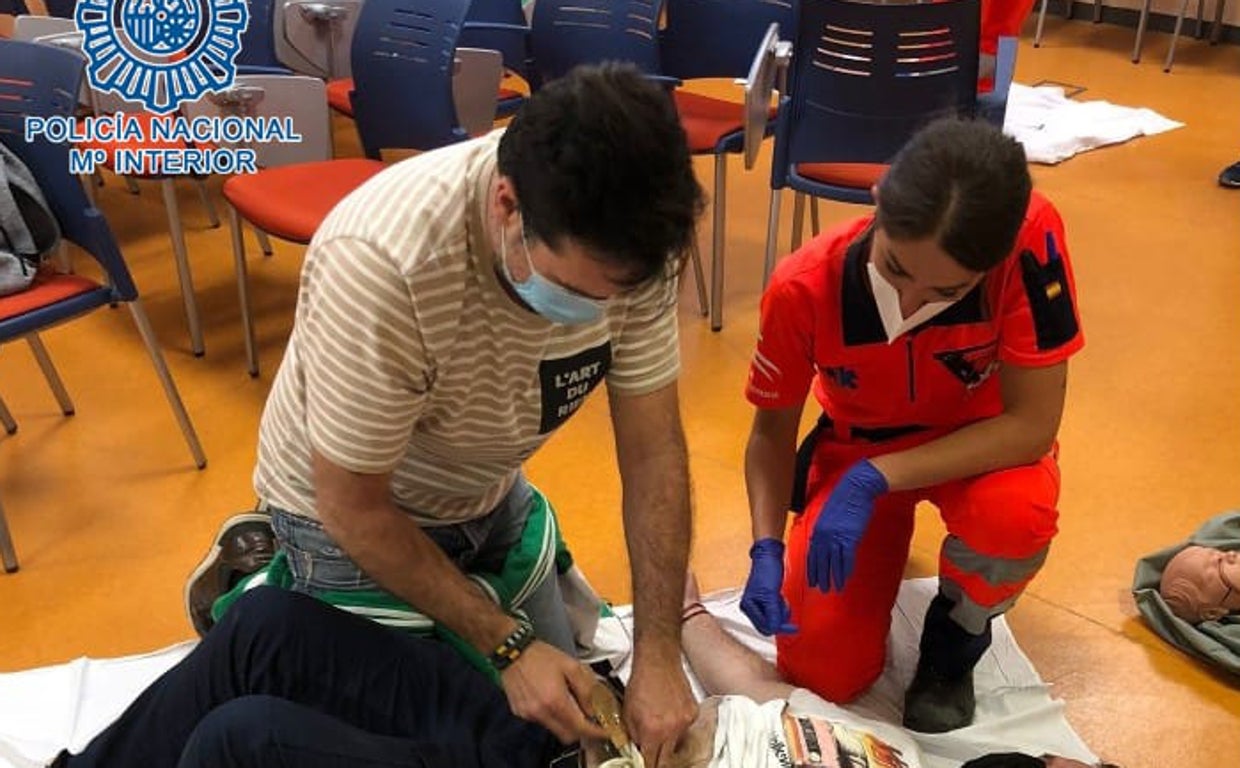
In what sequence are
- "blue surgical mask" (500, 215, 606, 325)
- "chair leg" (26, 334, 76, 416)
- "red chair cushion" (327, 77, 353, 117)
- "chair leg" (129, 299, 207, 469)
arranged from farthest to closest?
"red chair cushion" (327, 77, 353, 117), "chair leg" (26, 334, 76, 416), "chair leg" (129, 299, 207, 469), "blue surgical mask" (500, 215, 606, 325)

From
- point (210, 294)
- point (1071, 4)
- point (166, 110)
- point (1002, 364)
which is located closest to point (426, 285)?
point (1002, 364)

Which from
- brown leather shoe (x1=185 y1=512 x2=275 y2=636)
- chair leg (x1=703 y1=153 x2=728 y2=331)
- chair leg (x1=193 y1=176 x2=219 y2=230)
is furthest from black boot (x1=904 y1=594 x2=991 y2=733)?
chair leg (x1=193 y1=176 x2=219 y2=230)

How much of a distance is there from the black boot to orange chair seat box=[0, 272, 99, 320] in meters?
1.63

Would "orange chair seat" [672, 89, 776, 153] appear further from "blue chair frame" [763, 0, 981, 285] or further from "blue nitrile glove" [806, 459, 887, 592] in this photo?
"blue nitrile glove" [806, 459, 887, 592]

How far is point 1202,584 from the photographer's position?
6.38 ft

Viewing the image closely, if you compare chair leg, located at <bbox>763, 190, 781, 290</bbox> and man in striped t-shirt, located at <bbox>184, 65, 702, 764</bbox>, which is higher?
man in striped t-shirt, located at <bbox>184, 65, 702, 764</bbox>

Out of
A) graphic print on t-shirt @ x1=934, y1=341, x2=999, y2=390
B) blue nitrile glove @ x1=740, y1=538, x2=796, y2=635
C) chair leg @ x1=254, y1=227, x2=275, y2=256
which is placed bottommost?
chair leg @ x1=254, y1=227, x2=275, y2=256

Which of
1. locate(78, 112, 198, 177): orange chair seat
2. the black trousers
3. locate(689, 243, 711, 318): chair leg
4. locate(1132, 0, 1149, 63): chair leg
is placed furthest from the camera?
locate(1132, 0, 1149, 63): chair leg

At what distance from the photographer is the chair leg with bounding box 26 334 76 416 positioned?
2576mm

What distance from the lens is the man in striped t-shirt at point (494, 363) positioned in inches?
40.2

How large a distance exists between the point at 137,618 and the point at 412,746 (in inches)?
38.7

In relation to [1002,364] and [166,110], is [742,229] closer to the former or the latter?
[166,110]

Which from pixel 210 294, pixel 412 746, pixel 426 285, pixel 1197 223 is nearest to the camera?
pixel 426 285

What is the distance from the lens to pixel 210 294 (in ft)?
10.7
